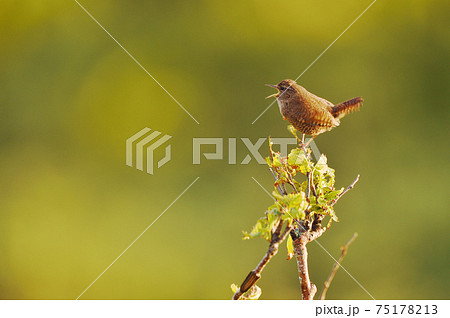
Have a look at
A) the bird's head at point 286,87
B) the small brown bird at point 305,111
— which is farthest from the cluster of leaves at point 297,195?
the bird's head at point 286,87

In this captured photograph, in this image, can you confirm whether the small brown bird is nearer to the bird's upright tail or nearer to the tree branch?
the bird's upright tail

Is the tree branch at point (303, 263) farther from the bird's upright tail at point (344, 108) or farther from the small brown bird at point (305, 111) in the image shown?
the bird's upright tail at point (344, 108)

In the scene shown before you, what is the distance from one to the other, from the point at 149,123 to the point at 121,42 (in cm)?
97

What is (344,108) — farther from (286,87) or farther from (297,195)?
(297,195)

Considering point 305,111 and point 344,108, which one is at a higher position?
point 344,108

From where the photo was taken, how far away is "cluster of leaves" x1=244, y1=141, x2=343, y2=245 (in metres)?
1.08

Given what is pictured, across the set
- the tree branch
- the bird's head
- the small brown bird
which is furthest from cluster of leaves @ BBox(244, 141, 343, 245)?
the bird's head

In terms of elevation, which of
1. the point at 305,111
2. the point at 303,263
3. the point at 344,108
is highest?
the point at 344,108

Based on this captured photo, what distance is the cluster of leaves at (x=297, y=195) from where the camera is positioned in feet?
3.53

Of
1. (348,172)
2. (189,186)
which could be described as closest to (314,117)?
(348,172)

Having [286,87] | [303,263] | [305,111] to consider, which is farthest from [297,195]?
[286,87]

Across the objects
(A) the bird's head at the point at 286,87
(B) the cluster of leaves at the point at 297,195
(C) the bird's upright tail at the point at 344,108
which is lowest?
(B) the cluster of leaves at the point at 297,195

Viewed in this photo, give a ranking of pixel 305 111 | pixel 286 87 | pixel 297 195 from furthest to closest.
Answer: pixel 286 87, pixel 305 111, pixel 297 195

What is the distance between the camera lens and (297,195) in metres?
1.07
